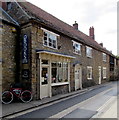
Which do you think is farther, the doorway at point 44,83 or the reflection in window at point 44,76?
the reflection in window at point 44,76

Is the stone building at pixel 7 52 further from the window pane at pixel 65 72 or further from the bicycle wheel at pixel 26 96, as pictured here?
the window pane at pixel 65 72

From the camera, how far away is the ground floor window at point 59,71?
34.8 feet

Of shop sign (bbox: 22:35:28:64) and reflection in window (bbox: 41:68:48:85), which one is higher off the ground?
shop sign (bbox: 22:35:28:64)

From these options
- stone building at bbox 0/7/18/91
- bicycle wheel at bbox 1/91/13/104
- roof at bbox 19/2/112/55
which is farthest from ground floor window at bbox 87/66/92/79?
bicycle wheel at bbox 1/91/13/104

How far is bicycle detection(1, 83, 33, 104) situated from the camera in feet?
26.4

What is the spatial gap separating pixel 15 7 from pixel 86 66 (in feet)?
33.6

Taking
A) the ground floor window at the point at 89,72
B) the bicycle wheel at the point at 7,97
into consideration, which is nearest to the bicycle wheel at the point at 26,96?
the bicycle wheel at the point at 7,97

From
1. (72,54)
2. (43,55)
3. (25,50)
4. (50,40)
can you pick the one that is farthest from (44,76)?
(72,54)

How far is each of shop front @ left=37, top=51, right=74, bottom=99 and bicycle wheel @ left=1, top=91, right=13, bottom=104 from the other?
6.45 ft

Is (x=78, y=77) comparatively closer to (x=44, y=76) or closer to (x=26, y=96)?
(x=44, y=76)

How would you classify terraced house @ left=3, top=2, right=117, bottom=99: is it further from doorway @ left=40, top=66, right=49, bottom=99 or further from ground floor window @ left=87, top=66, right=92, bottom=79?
ground floor window @ left=87, top=66, right=92, bottom=79

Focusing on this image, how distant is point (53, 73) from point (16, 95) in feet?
11.4

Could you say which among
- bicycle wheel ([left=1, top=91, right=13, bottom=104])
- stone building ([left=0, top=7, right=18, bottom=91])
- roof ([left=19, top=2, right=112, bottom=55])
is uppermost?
roof ([left=19, top=2, right=112, bottom=55])

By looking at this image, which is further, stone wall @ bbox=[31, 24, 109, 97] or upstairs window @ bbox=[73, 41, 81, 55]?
upstairs window @ bbox=[73, 41, 81, 55]
